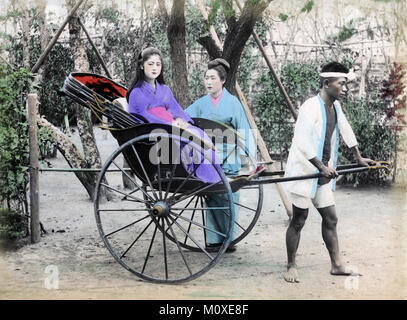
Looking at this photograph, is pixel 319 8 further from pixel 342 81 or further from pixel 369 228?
pixel 342 81

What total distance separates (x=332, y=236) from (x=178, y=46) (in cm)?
285

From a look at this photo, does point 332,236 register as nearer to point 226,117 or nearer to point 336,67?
point 336,67

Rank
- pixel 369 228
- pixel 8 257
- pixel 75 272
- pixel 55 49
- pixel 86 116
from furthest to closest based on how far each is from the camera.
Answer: pixel 55 49 → pixel 86 116 → pixel 369 228 → pixel 8 257 → pixel 75 272

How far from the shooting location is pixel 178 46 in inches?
235

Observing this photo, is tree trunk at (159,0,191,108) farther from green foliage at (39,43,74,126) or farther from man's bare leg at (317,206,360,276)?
man's bare leg at (317,206,360,276)

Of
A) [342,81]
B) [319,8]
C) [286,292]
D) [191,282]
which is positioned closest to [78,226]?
[191,282]

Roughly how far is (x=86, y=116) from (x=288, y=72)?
3.19m

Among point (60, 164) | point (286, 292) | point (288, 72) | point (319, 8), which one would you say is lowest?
point (286, 292)

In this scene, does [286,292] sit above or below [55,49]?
below

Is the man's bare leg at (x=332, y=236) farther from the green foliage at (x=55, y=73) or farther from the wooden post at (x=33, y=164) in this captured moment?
the green foliage at (x=55, y=73)

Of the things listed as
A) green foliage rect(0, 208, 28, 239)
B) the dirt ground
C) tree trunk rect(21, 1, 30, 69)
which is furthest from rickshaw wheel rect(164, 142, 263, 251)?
tree trunk rect(21, 1, 30, 69)

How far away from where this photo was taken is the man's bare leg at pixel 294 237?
13.5 feet

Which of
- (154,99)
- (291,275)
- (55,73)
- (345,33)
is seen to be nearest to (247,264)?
(291,275)

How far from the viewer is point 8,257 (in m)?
4.82
